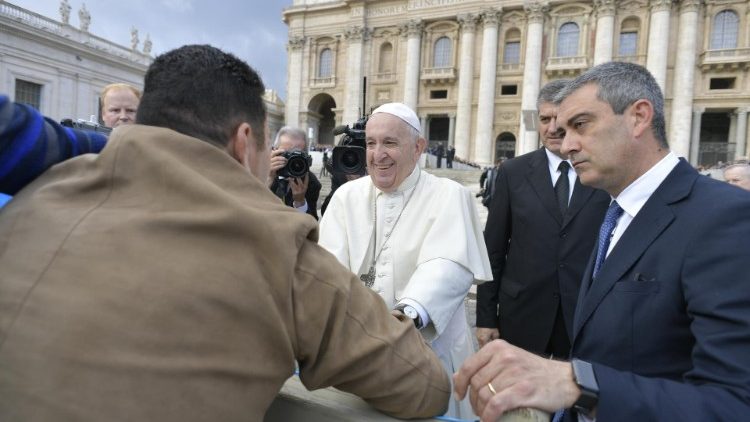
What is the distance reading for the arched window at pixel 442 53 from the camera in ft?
111

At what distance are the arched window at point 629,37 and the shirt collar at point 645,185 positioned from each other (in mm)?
33439

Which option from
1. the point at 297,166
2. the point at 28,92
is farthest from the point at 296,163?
the point at 28,92

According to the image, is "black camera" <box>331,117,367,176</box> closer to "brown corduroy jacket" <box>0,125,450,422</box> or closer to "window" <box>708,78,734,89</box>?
"brown corduroy jacket" <box>0,125,450,422</box>

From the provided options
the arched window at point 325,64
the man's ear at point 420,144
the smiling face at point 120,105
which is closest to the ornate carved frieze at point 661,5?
the arched window at point 325,64

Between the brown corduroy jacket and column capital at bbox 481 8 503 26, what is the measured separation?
111 feet

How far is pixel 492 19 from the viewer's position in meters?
31.4

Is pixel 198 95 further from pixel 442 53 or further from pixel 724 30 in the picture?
pixel 724 30

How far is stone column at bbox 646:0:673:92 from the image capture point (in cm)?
2806

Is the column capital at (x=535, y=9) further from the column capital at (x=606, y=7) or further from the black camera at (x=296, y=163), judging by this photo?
the black camera at (x=296, y=163)

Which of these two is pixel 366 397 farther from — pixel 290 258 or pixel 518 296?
pixel 518 296

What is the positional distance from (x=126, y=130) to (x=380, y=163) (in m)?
1.56

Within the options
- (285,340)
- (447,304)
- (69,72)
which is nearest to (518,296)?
(447,304)

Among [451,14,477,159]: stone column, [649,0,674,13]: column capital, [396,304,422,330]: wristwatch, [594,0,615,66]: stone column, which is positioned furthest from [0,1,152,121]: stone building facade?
[649,0,674,13]: column capital

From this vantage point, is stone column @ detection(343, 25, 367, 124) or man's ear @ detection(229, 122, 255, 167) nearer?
man's ear @ detection(229, 122, 255, 167)
